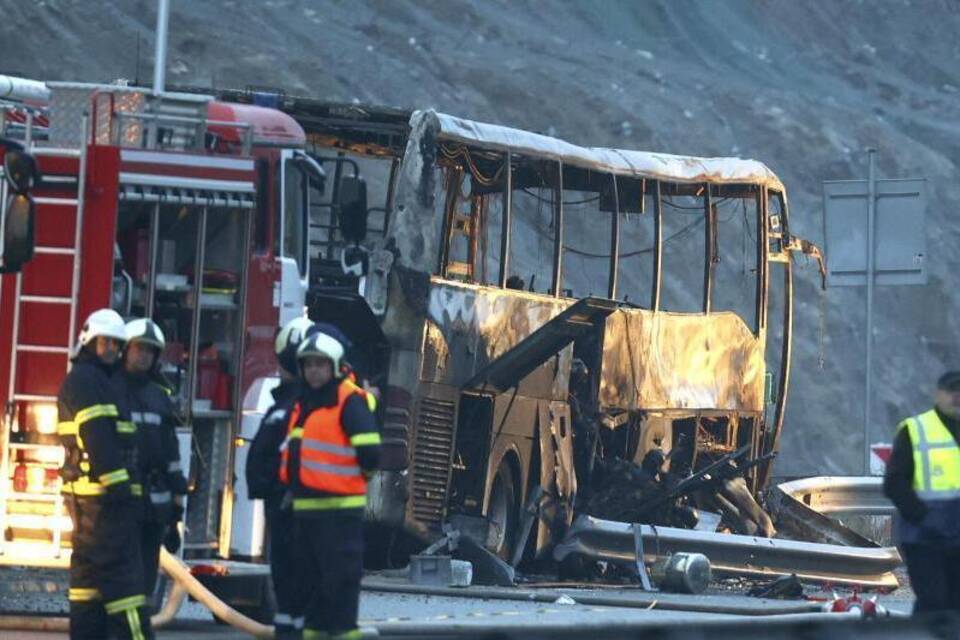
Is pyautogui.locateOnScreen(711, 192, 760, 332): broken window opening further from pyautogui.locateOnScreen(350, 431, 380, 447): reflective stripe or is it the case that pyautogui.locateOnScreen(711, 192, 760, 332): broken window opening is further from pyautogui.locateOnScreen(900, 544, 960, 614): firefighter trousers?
pyautogui.locateOnScreen(350, 431, 380, 447): reflective stripe

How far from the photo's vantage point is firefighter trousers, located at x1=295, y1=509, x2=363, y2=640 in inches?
430

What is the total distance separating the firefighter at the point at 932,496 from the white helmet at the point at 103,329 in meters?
3.93

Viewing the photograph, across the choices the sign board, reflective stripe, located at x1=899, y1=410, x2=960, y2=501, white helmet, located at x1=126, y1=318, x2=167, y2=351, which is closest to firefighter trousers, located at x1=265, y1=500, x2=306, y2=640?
white helmet, located at x1=126, y1=318, x2=167, y2=351

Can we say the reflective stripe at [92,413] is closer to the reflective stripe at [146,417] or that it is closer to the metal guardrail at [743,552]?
the reflective stripe at [146,417]

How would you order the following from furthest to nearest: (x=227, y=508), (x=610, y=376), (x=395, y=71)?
(x=395, y=71)
(x=610, y=376)
(x=227, y=508)

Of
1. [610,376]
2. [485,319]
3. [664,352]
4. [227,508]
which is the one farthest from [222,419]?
[664,352]

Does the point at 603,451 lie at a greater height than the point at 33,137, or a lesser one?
lesser

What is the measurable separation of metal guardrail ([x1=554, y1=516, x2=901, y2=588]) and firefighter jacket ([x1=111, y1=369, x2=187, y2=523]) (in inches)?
367

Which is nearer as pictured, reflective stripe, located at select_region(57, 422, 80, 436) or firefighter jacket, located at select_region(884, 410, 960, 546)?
reflective stripe, located at select_region(57, 422, 80, 436)

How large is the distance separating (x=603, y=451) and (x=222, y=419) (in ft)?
30.1

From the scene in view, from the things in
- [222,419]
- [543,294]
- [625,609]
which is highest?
[543,294]

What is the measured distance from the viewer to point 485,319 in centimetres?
2130

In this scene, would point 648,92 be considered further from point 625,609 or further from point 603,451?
point 625,609

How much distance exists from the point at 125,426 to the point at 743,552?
38.6 feet
